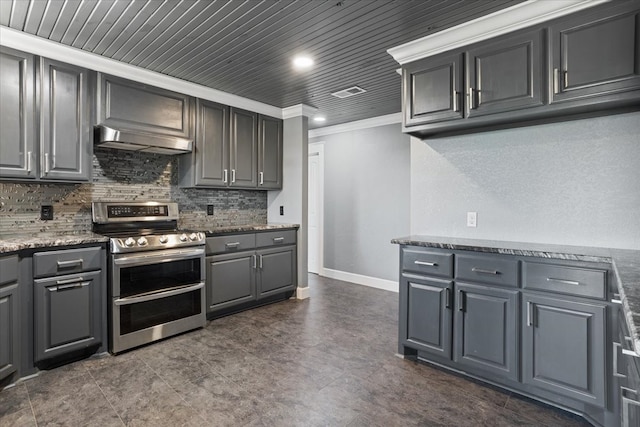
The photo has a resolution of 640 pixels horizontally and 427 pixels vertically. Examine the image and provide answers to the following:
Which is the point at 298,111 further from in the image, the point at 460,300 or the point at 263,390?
the point at 263,390

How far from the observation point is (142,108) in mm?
3158

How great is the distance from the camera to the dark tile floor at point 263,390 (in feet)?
6.35

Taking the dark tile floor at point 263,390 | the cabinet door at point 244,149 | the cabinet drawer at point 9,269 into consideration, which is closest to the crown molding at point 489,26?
the cabinet door at point 244,149

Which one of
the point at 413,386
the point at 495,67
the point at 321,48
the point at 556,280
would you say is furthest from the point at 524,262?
the point at 321,48

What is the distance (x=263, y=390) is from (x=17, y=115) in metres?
2.59

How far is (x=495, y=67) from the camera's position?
7.78ft

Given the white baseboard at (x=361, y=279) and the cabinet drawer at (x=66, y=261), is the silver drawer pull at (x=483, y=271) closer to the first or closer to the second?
A: the white baseboard at (x=361, y=279)

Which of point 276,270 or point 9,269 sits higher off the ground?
point 9,269

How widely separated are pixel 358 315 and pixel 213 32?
293 cm

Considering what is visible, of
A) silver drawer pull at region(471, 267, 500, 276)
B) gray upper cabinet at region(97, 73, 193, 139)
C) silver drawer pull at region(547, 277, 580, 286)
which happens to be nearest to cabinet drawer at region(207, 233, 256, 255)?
gray upper cabinet at region(97, 73, 193, 139)

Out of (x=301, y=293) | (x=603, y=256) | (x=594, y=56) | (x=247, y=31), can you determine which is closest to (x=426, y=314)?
(x=603, y=256)

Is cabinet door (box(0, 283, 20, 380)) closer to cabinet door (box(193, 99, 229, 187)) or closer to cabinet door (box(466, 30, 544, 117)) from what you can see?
cabinet door (box(193, 99, 229, 187))

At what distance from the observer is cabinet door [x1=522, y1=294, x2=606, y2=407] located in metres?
1.86

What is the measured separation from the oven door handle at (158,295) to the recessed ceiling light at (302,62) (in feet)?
7.16
